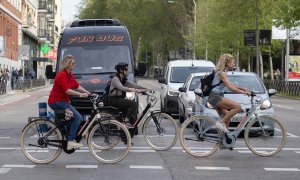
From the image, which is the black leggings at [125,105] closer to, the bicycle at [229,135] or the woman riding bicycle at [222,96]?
the bicycle at [229,135]

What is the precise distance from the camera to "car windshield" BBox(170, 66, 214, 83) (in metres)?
21.3

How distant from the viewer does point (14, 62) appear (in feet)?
213

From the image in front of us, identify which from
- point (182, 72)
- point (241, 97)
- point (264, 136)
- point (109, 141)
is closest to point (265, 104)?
point (241, 97)

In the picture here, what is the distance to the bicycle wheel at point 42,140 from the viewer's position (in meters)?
10.4

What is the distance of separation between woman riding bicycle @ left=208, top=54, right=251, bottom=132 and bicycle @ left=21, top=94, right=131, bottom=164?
5.73 feet

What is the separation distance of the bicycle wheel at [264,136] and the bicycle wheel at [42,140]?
125 inches

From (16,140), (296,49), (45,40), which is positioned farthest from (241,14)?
(45,40)

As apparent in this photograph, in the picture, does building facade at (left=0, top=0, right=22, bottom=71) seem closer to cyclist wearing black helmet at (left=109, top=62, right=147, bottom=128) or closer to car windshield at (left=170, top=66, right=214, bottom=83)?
car windshield at (left=170, top=66, right=214, bottom=83)

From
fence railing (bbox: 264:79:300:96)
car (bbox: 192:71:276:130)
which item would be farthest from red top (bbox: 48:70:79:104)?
fence railing (bbox: 264:79:300:96)

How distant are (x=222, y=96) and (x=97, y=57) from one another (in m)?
5.34

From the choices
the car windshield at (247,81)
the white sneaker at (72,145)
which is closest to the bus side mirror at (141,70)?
the car windshield at (247,81)

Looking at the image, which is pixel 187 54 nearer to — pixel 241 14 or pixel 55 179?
pixel 241 14

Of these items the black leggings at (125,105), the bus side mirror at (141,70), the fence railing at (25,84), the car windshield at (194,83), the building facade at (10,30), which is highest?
the building facade at (10,30)

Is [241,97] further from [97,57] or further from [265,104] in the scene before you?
[97,57]
